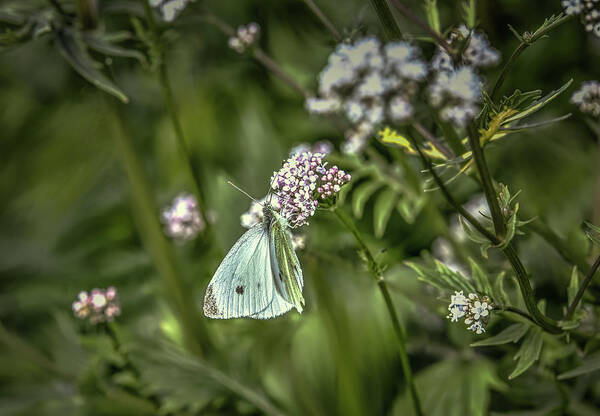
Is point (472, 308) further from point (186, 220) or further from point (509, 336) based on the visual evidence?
point (186, 220)

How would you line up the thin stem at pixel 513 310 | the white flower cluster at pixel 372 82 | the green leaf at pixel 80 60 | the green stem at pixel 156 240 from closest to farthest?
the white flower cluster at pixel 372 82, the thin stem at pixel 513 310, the green leaf at pixel 80 60, the green stem at pixel 156 240

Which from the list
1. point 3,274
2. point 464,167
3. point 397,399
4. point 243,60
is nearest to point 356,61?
point 464,167

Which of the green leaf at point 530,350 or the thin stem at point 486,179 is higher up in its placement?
the thin stem at point 486,179

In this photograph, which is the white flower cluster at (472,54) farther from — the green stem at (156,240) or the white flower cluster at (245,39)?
the green stem at (156,240)

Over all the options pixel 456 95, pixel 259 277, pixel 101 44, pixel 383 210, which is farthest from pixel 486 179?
pixel 101 44

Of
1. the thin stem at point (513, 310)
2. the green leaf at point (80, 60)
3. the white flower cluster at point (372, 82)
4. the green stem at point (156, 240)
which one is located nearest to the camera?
the white flower cluster at point (372, 82)

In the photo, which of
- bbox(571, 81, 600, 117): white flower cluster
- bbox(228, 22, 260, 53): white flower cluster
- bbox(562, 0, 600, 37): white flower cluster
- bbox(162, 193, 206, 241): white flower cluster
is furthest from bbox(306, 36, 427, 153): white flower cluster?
bbox(162, 193, 206, 241): white flower cluster

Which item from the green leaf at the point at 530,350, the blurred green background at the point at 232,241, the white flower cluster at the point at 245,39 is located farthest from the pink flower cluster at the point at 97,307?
the green leaf at the point at 530,350
